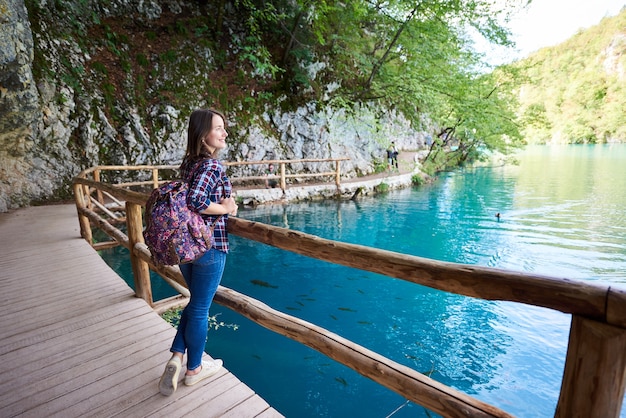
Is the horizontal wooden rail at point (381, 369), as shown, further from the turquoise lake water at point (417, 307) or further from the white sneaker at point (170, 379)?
the turquoise lake water at point (417, 307)

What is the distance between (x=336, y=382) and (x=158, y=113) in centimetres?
1188

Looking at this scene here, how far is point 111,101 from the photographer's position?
11.3 meters

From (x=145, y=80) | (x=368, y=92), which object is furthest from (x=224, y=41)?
(x=368, y=92)

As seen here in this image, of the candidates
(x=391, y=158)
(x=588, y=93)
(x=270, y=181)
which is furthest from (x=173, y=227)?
(x=588, y=93)

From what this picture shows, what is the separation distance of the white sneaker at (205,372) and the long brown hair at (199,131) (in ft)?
4.57

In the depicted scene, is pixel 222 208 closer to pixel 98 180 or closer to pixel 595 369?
pixel 595 369

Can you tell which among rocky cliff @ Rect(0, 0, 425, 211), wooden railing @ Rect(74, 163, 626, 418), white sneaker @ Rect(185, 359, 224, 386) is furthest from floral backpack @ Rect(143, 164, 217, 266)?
rocky cliff @ Rect(0, 0, 425, 211)

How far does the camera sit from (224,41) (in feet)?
48.7

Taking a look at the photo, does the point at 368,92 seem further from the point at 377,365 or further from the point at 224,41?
the point at 377,365

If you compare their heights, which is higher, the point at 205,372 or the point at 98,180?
the point at 98,180

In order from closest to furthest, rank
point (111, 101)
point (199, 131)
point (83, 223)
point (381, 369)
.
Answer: point (381, 369), point (199, 131), point (83, 223), point (111, 101)

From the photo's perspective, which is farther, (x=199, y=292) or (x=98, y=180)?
(x=98, y=180)

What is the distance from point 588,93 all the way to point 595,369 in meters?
89.8

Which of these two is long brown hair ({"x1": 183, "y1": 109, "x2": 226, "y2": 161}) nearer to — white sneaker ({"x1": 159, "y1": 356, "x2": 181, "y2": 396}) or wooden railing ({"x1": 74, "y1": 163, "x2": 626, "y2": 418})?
wooden railing ({"x1": 74, "y1": 163, "x2": 626, "y2": 418})
